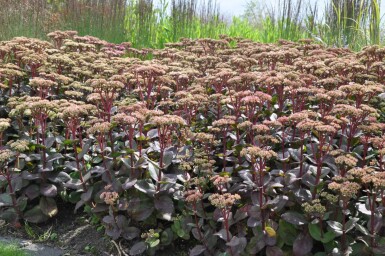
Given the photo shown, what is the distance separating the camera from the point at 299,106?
3.76m

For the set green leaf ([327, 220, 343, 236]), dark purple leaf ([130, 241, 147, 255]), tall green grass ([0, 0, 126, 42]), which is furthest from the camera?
tall green grass ([0, 0, 126, 42])

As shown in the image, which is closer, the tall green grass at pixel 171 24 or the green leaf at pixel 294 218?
the green leaf at pixel 294 218

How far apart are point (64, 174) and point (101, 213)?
45cm

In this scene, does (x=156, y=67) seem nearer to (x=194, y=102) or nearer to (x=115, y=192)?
(x=194, y=102)

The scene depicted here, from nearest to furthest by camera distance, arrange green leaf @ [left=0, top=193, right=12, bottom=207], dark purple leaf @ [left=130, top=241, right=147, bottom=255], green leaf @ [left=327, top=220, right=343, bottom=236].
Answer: green leaf @ [left=327, top=220, right=343, bottom=236] → dark purple leaf @ [left=130, top=241, right=147, bottom=255] → green leaf @ [left=0, top=193, right=12, bottom=207]

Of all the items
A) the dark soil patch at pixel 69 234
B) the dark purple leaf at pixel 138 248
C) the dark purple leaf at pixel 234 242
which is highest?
the dark purple leaf at pixel 234 242

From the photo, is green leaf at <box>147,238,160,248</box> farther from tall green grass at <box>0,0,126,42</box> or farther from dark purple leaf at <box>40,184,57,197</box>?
tall green grass at <box>0,0,126,42</box>

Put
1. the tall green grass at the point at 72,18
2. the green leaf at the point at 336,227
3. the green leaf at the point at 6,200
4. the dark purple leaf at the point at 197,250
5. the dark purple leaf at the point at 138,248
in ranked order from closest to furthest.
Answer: the green leaf at the point at 336,227, the dark purple leaf at the point at 197,250, the dark purple leaf at the point at 138,248, the green leaf at the point at 6,200, the tall green grass at the point at 72,18

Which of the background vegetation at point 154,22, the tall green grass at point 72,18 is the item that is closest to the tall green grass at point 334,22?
the background vegetation at point 154,22

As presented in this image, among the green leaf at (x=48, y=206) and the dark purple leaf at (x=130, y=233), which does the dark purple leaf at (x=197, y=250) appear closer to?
the dark purple leaf at (x=130, y=233)

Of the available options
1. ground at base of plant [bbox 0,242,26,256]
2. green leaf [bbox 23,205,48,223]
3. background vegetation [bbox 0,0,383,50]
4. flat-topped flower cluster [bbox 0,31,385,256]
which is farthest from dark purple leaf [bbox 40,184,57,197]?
background vegetation [bbox 0,0,383,50]

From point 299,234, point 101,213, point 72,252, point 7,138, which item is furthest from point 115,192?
point 7,138

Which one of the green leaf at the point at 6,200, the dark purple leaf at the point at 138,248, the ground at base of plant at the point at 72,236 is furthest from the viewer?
the green leaf at the point at 6,200

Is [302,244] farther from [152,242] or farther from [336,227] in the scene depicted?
[152,242]
